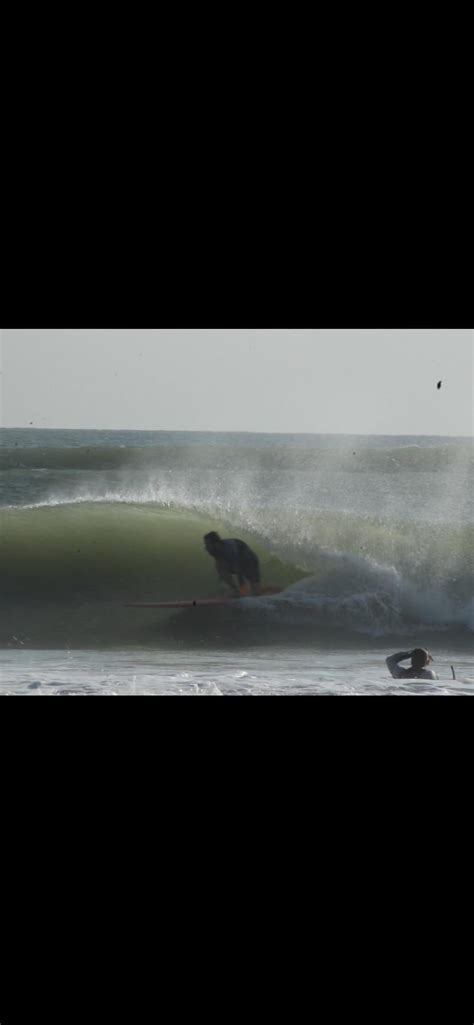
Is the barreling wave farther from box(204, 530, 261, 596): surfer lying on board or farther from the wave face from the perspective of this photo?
box(204, 530, 261, 596): surfer lying on board

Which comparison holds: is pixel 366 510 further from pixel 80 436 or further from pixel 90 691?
pixel 90 691

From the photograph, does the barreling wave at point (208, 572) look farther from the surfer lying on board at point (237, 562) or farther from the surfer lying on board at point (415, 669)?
the surfer lying on board at point (415, 669)

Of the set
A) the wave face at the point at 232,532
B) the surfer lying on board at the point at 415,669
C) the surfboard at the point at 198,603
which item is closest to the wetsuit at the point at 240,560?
the surfboard at the point at 198,603

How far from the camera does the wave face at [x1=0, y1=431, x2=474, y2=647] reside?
306 inches

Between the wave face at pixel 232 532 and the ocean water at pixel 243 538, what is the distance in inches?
0.6

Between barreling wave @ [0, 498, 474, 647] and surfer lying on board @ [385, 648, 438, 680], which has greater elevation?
barreling wave @ [0, 498, 474, 647]

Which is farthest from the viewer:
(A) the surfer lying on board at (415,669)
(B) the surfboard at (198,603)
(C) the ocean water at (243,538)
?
(B) the surfboard at (198,603)

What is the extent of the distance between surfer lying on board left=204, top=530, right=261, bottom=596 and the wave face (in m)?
0.18

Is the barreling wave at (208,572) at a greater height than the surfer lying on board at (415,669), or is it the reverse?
the barreling wave at (208,572)

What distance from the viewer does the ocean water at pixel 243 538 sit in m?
6.91

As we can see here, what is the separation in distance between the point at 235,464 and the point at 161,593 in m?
1.61

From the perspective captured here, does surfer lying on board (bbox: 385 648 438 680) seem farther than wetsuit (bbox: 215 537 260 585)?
No

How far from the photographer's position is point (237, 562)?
312 inches

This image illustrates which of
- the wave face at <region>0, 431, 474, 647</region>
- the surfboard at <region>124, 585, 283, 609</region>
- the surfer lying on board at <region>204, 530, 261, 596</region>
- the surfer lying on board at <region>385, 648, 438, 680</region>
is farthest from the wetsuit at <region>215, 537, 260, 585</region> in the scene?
the surfer lying on board at <region>385, 648, 438, 680</region>
